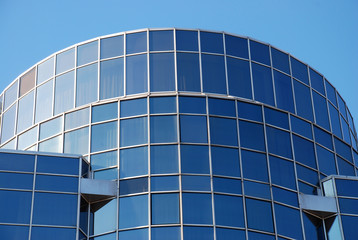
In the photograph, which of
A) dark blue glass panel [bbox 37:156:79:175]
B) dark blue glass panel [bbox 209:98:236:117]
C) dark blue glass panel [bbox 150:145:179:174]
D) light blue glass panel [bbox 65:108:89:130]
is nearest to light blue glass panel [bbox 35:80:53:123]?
light blue glass panel [bbox 65:108:89:130]

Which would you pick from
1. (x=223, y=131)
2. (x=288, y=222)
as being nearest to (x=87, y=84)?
(x=223, y=131)

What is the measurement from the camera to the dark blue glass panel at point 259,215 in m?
42.8

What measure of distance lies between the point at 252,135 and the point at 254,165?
184 centimetres

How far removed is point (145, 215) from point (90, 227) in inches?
123

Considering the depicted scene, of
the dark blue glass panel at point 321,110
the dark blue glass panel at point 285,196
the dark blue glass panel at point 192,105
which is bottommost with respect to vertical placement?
the dark blue glass panel at point 285,196

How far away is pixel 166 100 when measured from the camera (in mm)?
45844

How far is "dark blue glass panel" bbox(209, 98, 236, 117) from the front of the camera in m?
45.8

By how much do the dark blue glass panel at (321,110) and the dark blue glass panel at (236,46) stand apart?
515 cm

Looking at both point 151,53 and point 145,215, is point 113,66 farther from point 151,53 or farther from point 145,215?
point 145,215

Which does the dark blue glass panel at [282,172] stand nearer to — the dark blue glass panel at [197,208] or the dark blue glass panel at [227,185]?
the dark blue glass panel at [227,185]

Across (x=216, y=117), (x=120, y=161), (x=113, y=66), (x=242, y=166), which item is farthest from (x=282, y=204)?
(x=113, y=66)

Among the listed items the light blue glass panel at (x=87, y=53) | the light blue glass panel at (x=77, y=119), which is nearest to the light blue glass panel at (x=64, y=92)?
the light blue glass panel at (x=77, y=119)

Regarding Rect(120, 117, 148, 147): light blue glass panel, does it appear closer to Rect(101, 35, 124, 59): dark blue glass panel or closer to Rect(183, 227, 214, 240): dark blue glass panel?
Rect(101, 35, 124, 59): dark blue glass panel

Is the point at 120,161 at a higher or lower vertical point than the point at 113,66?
lower
